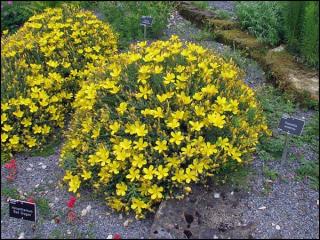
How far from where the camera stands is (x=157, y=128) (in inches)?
134

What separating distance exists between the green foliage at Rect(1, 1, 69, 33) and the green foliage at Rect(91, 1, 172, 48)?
801 millimetres

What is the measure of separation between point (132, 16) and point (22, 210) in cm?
352

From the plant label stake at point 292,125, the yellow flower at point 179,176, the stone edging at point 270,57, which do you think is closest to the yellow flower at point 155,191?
the yellow flower at point 179,176

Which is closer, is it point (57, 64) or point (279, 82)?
point (57, 64)

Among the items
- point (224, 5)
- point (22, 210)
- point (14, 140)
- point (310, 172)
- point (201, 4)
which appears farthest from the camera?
point (224, 5)

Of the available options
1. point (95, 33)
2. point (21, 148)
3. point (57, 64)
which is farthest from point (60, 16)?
point (21, 148)

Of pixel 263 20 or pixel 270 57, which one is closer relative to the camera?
pixel 270 57

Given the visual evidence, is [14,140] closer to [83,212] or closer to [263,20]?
[83,212]

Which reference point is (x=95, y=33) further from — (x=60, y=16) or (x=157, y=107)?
(x=157, y=107)

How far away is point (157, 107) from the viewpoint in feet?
11.4

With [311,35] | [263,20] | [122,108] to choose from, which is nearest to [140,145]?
[122,108]

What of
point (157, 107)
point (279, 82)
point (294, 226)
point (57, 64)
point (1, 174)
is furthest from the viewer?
point (279, 82)

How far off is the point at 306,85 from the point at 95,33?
2336mm

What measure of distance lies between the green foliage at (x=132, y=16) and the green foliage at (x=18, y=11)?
0.80m
